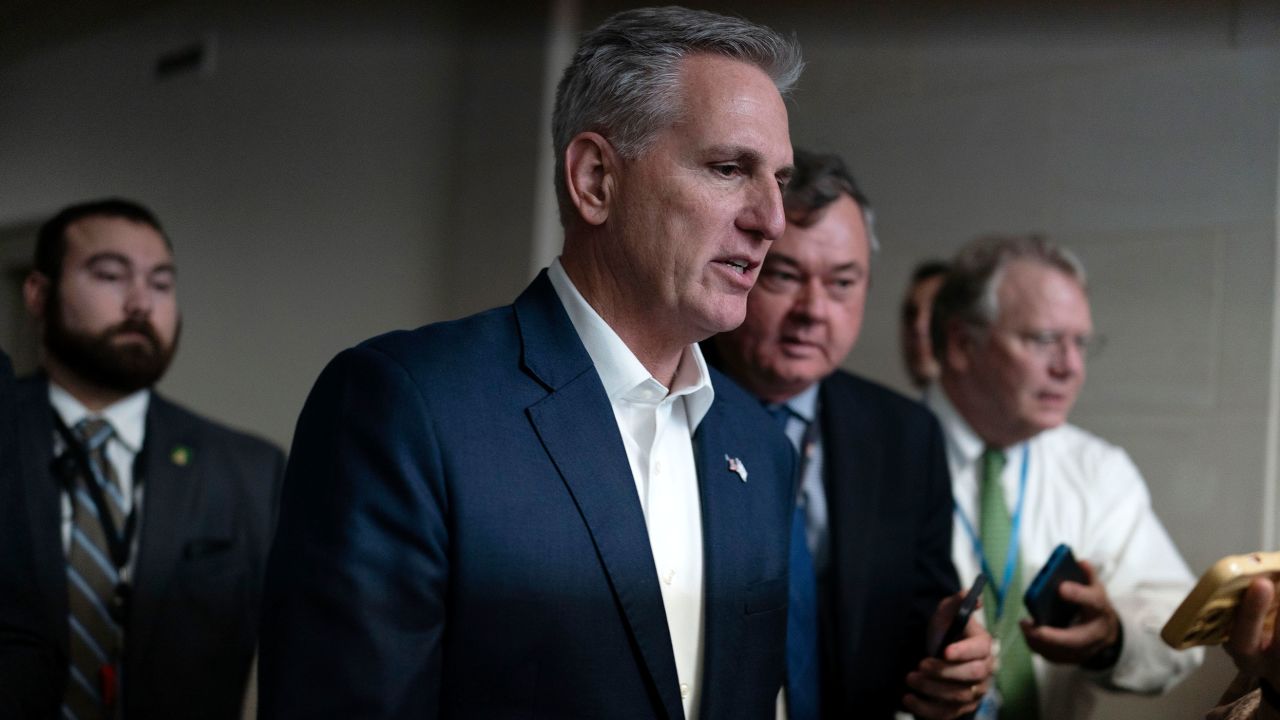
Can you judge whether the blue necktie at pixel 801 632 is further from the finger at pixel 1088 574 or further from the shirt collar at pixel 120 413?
the shirt collar at pixel 120 413

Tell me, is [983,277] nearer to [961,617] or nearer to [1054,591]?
[1054,591]

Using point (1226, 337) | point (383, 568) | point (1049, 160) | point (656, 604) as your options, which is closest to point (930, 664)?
point (656, 604)

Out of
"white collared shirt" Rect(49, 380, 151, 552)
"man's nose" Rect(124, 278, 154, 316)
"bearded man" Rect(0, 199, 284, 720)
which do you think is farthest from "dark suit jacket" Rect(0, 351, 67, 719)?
"man's nose" Rect(124, 278, 154, 316)

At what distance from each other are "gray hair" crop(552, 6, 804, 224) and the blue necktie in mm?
666

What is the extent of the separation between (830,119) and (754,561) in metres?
3.16

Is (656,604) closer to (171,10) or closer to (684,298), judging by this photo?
(684,298)

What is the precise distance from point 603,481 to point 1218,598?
2.32 feet

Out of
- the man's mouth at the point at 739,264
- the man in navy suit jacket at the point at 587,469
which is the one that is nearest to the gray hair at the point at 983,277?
the man in navy suit jacket at the point at 587,469

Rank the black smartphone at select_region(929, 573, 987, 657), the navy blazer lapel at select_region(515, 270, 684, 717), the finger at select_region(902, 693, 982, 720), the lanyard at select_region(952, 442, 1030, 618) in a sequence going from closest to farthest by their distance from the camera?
the navy blazer lapel at select_region(515, 270, 684, 717) < the black smartphone at select_region(929, 573, 987, 657) < the finger at select_region(902, 693, 982, 720) < the lanyard at select_region(952, 442, 1030, 618)

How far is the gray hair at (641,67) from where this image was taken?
4.91 feet

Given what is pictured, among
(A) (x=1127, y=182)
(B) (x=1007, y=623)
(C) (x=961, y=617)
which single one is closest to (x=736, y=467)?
(C) (x=961, y=617)

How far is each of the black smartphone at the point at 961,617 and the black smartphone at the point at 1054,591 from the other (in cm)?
32

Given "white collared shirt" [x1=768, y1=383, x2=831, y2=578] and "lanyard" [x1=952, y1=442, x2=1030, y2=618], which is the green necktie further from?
"white collared shirt" [x1=768, y1=383, x2=831, y2=578]

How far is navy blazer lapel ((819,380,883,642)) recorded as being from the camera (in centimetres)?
206
